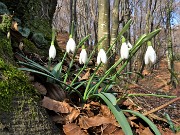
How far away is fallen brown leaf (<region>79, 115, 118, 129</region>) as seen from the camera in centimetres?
157

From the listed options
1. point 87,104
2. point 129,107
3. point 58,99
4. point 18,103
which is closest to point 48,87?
point 58,99

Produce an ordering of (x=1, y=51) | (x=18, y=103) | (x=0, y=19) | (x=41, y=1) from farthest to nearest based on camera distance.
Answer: (x=41, y=1)
(x=0, y=19)
(x=1, y=51)
(x=18, y=103)

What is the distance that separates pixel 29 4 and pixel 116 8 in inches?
164

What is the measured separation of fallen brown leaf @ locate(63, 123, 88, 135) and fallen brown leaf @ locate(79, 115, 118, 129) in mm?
27

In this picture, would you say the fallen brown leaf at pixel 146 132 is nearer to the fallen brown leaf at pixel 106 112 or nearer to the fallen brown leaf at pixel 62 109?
the fallen brown leaf at pixel 106 112

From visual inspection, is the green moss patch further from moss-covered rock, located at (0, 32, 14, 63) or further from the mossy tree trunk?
moss-covered rock, located at (0, 32, 14, 63)

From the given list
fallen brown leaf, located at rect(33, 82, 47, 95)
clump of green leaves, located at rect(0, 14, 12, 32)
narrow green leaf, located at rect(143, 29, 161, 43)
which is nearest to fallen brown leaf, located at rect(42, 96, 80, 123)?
fallen brown leaf, located at rect(33, 82, 47, 95)

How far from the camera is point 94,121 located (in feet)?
5.24

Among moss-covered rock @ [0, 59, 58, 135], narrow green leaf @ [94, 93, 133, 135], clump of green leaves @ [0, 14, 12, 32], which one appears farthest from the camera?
clump of green leaves @ [0, 14, 12, 32]

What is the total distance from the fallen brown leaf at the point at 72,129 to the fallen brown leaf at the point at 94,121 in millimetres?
27

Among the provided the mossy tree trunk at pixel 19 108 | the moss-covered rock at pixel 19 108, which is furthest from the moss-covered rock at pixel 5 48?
the moss-covered rock at pixel 19 108

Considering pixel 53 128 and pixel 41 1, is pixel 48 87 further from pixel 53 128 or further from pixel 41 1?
pixel 41 1

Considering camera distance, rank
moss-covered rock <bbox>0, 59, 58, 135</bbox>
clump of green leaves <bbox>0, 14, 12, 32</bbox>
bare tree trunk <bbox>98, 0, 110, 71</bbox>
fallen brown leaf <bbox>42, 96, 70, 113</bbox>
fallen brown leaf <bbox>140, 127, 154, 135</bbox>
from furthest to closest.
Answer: bare tree trunk <bbox>98, 0, 110, 71</bbox>
clump of green leaves <bbox>0, 14, 12, 32</bbox>
fallen brown leaf <bbox>140, 127, 154, 135</bbox>
fallen brown leaf <bbox>42, 96, 70, 113</bbox>
moss-covered rock <bbox>0, 59, 58, 135</bbox>

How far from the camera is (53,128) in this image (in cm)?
151
